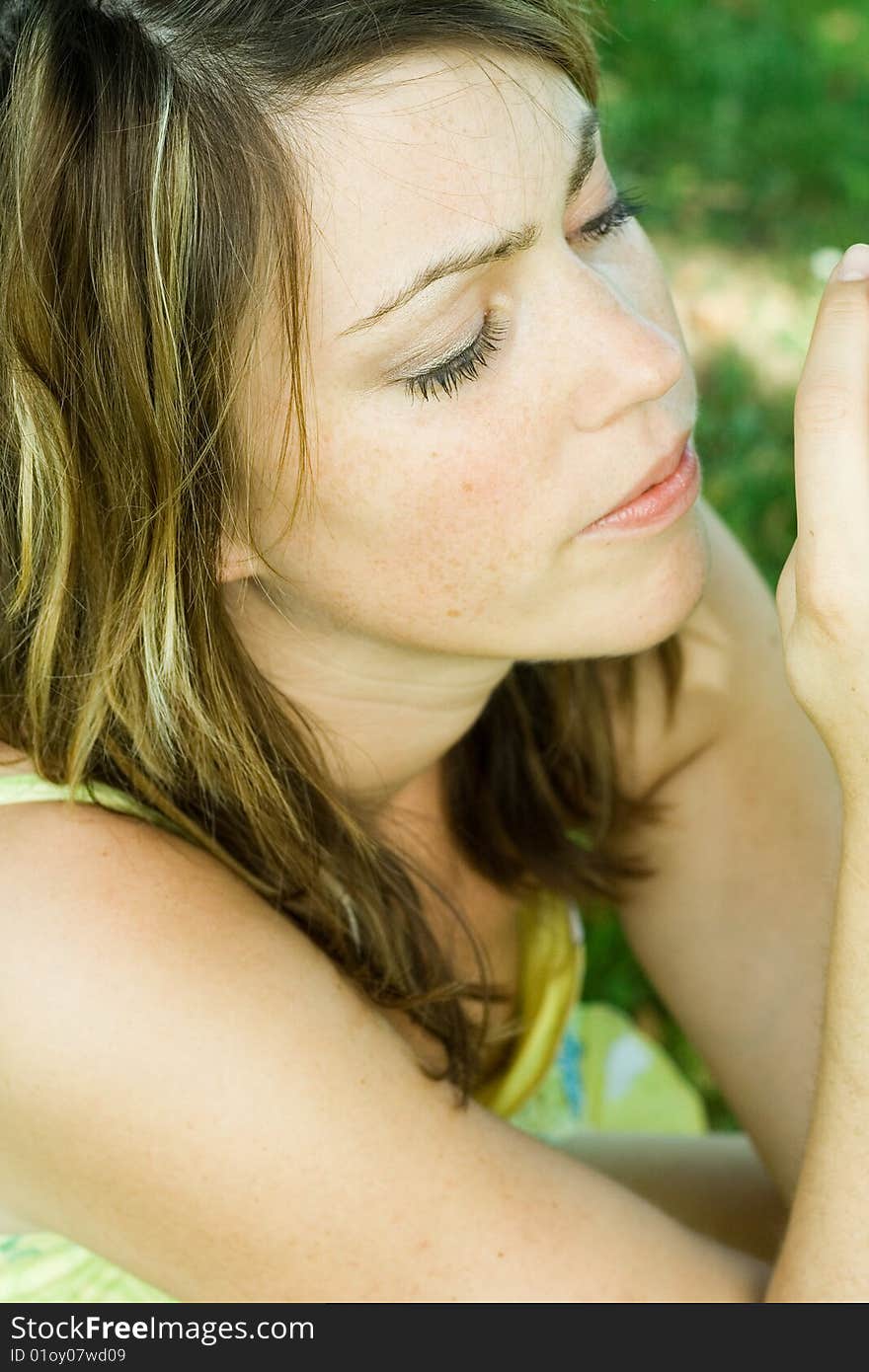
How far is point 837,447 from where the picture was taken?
1673mm

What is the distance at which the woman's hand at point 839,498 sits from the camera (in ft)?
5.48

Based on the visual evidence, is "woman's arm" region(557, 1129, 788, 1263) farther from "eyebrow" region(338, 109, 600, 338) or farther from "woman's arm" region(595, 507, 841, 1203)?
"eyebrow" region(338, 109, 600, 338)

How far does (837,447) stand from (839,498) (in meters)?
0.06

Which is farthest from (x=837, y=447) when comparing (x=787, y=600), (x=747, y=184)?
(x=747, y=184)

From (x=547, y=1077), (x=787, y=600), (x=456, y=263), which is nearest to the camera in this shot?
(x=456, y=263)

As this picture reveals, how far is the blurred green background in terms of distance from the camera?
415cm

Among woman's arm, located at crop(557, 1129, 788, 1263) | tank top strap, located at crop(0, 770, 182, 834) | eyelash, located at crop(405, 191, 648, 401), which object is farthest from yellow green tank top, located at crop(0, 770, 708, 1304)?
eyelash, located at crop(405, 191, 648, 401)

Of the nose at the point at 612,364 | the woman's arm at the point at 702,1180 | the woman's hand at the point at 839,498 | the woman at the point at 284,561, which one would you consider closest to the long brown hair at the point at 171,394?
the woman at the point at 284,561

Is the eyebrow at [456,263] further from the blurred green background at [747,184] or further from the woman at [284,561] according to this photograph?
the blurred green background at [747,184]

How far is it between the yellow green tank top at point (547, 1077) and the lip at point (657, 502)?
2.15ft

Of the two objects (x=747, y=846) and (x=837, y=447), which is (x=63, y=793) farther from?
(x=747, y=846)

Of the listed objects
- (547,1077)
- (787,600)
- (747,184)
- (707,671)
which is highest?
(787,600)

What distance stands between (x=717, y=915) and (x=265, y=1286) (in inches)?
41.4
